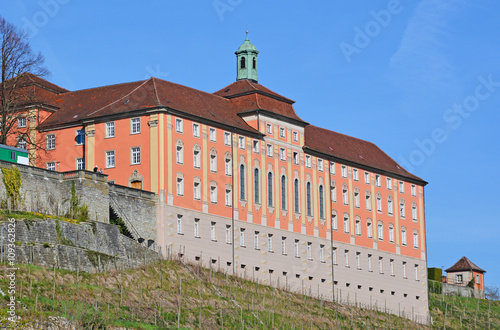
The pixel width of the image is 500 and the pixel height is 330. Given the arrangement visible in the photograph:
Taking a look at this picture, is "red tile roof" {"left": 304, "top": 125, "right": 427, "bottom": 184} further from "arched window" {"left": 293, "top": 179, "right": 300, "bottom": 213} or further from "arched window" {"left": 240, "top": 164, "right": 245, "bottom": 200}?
"arched window" {"left": 240, "top": 164, "right": 245, "bottom": 200}

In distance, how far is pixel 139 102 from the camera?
10919 centimetres

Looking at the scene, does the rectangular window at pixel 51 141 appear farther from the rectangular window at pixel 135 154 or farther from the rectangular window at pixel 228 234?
the rectangular window at pixel 228 234

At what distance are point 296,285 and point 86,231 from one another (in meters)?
28.8

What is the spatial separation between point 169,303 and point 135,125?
20.3 meters

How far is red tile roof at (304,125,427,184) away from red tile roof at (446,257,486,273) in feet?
113

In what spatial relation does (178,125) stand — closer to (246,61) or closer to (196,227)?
(196,227)

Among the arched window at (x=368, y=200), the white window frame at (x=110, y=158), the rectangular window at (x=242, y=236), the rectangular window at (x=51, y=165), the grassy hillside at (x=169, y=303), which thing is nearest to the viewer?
the grassy hillside at (x=169, y=303)

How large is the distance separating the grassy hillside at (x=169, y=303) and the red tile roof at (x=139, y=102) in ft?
46.6

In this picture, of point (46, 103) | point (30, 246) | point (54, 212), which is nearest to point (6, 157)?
point (54, 212)

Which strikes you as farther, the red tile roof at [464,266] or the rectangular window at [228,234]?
the red tile roof at [464,266]

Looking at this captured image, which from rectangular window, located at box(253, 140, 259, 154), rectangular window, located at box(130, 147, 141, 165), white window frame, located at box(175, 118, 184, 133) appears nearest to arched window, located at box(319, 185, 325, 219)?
rectangular window, located at box(253, 140, 259, 154)

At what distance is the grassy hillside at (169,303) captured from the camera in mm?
81000

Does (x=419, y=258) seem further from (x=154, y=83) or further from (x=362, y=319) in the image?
(x=154, y=83)

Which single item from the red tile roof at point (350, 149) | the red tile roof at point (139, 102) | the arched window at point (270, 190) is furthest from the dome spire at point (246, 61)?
the arched window at point (270, 190)
